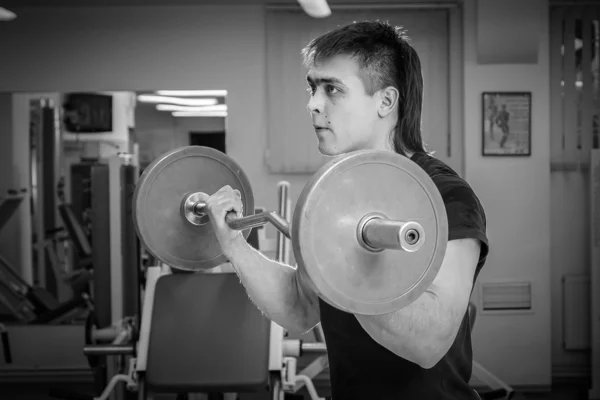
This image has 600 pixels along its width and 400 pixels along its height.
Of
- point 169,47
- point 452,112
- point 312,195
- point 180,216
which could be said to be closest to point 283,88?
point 169,47

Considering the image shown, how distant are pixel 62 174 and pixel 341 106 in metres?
3.65

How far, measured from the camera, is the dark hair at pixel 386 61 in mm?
953

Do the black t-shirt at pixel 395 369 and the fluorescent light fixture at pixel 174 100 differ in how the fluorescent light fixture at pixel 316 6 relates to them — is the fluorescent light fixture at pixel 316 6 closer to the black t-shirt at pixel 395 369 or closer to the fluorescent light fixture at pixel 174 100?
the fluorescent light fixture at pixel 174 100

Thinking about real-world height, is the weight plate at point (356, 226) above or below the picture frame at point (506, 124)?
below

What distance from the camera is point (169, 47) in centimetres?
423

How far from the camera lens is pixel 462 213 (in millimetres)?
856

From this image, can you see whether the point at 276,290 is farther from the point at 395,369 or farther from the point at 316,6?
the point at 316,6

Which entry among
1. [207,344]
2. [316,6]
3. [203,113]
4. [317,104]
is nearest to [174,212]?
[317,104]

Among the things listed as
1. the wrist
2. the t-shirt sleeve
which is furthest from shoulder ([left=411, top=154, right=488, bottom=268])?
the wrist

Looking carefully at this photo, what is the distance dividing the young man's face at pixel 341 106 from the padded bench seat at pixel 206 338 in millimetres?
1627

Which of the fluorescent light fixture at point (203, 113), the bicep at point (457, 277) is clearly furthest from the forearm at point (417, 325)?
the fluorescent light fixture at point (203, 113)

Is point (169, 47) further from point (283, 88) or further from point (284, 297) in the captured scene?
point (284, 297)

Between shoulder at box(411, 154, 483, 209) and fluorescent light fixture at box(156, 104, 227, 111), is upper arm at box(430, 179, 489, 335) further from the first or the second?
fluorescent light fixture at box(156, 104, 227, 111)

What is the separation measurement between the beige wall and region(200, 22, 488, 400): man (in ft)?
10.5
